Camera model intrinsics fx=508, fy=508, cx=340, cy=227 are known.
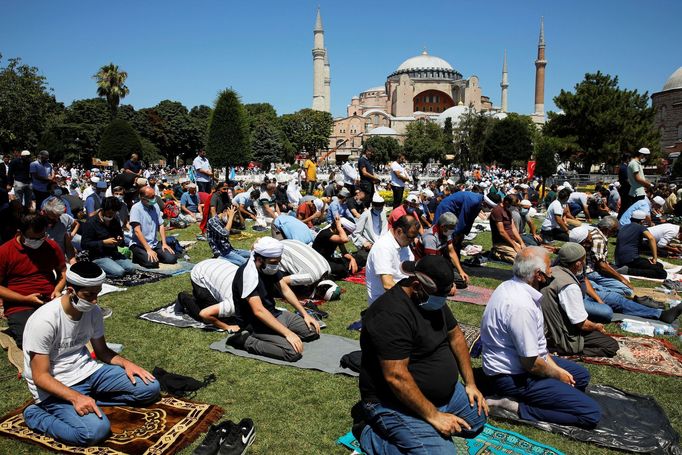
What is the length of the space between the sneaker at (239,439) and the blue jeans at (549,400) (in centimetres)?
194

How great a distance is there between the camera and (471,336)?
5.72 meters

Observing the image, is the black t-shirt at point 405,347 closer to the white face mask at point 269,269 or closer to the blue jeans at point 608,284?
the white face mask at point 269,269

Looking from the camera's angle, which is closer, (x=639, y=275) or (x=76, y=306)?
(x=76, y=306)

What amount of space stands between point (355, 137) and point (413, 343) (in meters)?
110

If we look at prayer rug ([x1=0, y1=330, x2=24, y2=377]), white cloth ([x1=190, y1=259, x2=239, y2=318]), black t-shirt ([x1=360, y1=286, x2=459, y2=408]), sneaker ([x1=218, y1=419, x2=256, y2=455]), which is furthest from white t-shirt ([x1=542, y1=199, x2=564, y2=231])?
prayer rug ([x1=0, y1=330, x2=24, y2=377])

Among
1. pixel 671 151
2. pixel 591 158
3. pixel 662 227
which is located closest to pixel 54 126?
pixel 591 158

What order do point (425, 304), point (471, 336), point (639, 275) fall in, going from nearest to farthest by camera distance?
point (425, 304) → point (471, 336) → point (639, 275)

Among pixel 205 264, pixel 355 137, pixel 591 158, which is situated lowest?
pixel 205 264

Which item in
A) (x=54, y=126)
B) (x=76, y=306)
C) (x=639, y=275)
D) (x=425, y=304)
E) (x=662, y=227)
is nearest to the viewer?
(x=425, y=304)

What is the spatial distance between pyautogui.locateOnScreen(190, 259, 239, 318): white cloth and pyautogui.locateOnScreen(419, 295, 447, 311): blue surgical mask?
3145mm

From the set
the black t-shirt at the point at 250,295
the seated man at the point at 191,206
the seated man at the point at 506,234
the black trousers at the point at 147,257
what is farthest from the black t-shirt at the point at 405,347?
the seated man at the point at 191,206

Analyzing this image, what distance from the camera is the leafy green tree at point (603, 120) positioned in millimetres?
40469

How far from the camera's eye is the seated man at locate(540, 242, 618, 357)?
4672mm

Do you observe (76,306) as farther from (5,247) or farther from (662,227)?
(662,227)
